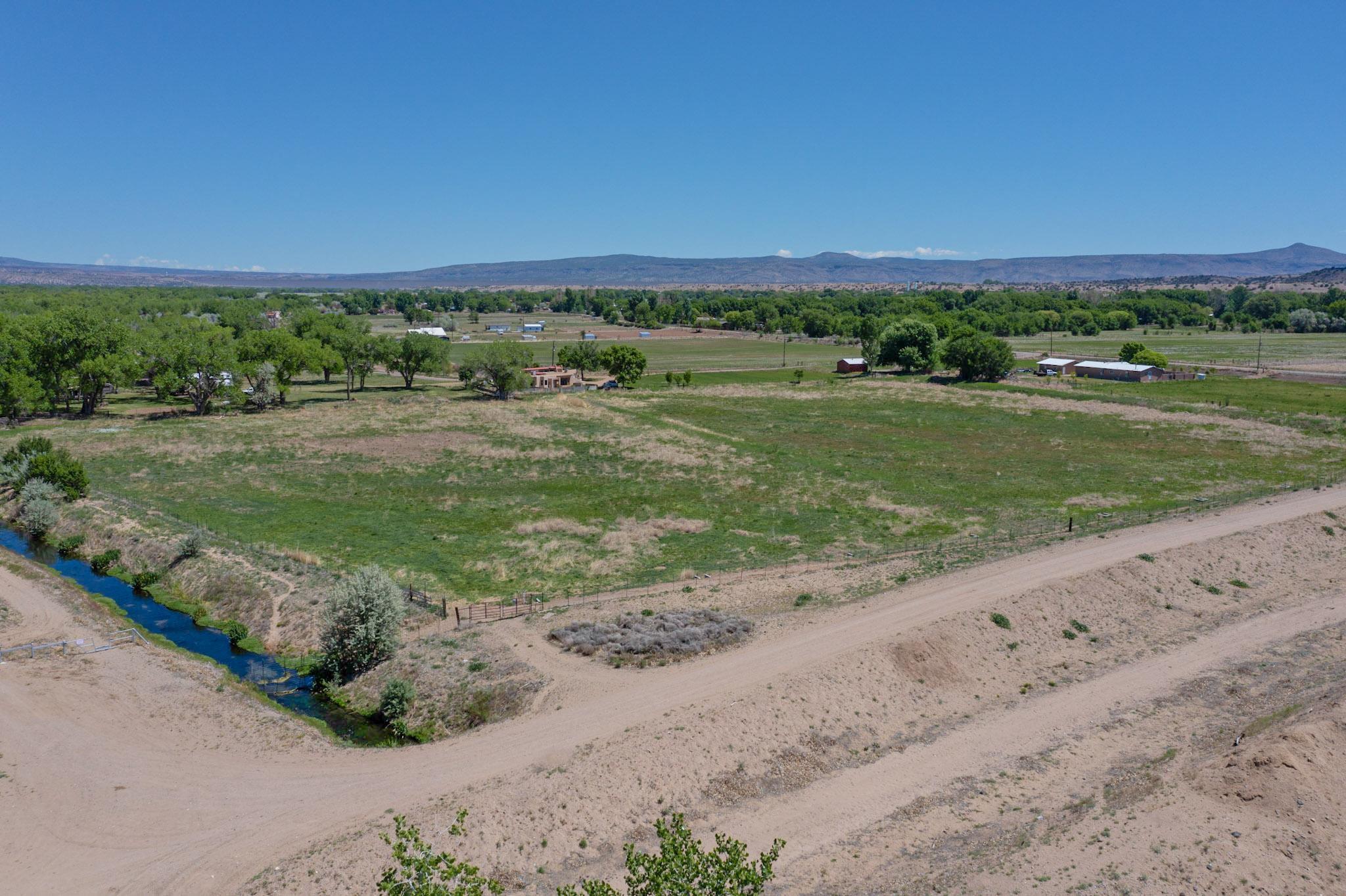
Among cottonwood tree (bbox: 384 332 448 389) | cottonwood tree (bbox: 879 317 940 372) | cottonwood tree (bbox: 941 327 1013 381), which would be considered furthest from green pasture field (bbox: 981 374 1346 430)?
cottonwood tree (bbox: 384 332 448 389)

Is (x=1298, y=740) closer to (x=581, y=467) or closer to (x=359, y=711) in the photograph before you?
(x=359, y=711)

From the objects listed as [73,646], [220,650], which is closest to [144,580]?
[73,646]

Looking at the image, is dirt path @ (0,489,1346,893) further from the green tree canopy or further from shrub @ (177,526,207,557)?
the green tree canopy

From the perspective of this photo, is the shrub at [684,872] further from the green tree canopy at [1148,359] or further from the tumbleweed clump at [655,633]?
the green tree canopy at [1148,359]

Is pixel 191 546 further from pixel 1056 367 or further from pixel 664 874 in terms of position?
pixel 1056 367

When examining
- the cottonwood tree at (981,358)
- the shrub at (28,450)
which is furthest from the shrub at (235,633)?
the cottonwood tree at (981,358)

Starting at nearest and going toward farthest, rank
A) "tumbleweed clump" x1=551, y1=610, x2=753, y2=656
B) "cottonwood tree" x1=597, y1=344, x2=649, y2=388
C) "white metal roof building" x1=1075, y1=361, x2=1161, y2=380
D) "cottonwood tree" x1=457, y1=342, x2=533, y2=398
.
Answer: "tumbleweed clump" x1=551, y1=610, x2=753, y2=656 → "cottonwood tree" x1=457, y1=342, x2=533, y2=398 → "white metal roof building" x1=1075, y1=361, x2=1161, y2=380 → "cottonwood tree" x1=597, y1=344, x2=649, y2=388
